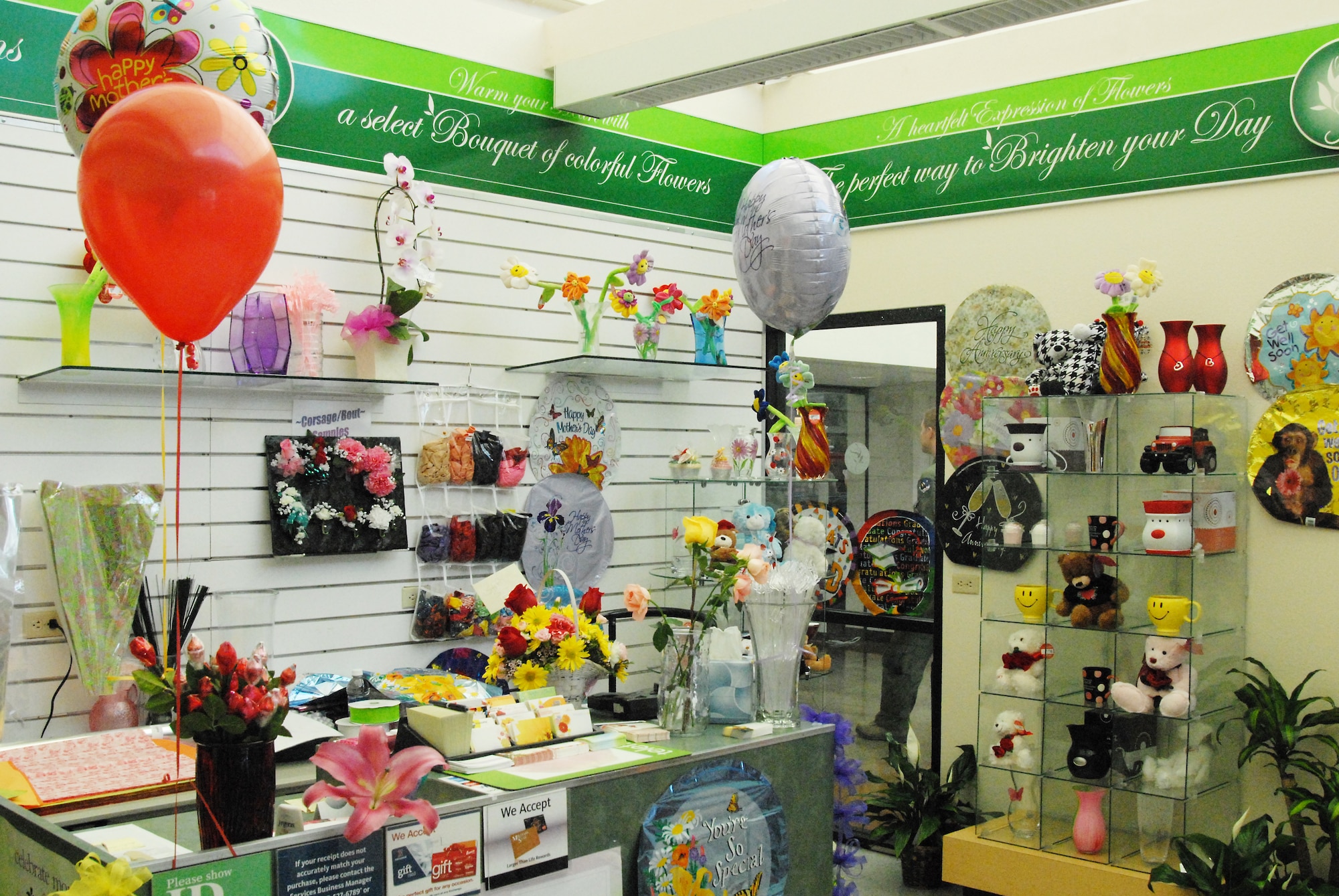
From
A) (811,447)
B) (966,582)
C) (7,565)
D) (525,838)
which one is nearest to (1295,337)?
(966,582)

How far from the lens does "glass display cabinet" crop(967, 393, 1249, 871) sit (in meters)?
4.00

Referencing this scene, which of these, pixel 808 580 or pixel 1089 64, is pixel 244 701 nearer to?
pixel 808 580

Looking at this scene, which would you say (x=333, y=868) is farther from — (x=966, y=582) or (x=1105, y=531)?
(x=966, y=582)

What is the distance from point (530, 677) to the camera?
2957 mm

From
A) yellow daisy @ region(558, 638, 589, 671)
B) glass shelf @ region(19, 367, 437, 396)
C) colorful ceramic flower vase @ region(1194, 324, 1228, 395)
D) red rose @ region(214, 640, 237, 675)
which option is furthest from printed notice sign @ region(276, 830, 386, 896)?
colorful ceramic flower vase @ region(1194, 324, 1228, 395)

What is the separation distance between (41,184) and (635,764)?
263cm

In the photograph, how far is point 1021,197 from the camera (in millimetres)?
4922

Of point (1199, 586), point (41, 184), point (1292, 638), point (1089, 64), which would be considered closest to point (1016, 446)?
point (1199, 586)

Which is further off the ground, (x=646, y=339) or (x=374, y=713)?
(x=646, y=339)

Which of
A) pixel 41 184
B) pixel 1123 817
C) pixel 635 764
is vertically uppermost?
pixel 41 184

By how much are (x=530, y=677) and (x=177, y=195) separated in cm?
147

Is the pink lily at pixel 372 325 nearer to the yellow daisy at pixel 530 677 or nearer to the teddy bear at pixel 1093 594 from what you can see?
the yellow daisy at pixel 530 677

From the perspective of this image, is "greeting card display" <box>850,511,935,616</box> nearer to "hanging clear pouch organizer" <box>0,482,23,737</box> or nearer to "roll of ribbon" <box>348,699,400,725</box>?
"roll of ribbon" <box>348,699,400,725</box>

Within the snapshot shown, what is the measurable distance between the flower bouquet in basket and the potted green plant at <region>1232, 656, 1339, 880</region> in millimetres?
2322
